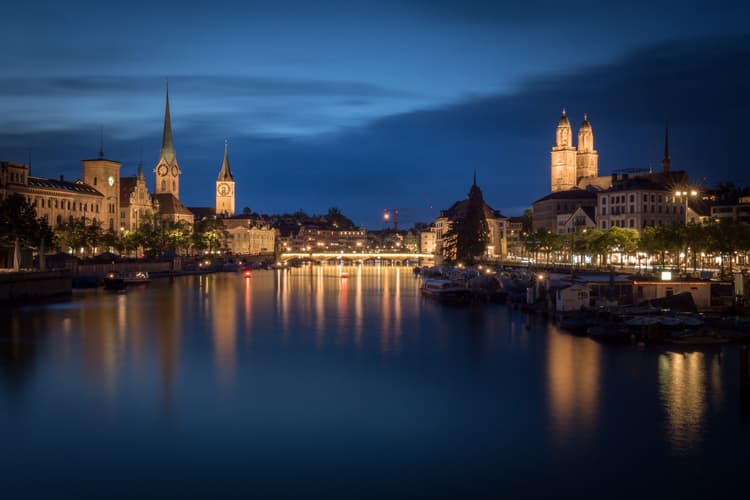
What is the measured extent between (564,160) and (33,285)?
134762 millimetres

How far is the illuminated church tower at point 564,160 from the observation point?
17800 centimetres

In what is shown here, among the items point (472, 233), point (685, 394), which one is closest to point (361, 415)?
point (685, 394)

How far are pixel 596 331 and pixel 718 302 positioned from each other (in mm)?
12338

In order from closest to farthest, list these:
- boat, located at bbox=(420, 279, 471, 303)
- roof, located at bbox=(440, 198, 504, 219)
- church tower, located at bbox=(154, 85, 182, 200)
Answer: boat, located at bbox=(420, 279, 471, 303) < roof, located at bbox=(440, 198, 504, 219) < church tower, located at bbox=(154, 85, 182, 200)

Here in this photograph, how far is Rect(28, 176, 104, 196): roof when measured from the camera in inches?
4373

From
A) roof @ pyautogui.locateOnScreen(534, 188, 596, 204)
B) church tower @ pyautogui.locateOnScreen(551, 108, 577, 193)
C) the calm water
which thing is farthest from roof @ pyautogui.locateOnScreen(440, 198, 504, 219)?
the calm water

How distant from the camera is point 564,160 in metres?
178

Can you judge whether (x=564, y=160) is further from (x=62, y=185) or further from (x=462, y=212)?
(x=62, y=185)

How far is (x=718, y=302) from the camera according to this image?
169 feet

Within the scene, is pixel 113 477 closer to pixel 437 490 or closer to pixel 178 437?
pixel 178 437

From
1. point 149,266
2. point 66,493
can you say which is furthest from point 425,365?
point 149,266

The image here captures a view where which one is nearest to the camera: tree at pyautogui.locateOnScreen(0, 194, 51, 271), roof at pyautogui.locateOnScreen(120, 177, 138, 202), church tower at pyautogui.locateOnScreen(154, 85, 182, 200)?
tree at pyautogui.locateOnScreen(0, 194, 51, 271)

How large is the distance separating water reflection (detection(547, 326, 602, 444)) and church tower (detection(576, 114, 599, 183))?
139m

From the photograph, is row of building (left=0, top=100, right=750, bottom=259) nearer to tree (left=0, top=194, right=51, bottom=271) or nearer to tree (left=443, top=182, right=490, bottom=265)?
tree (left=443, top=182, right=490, bottom=265)
